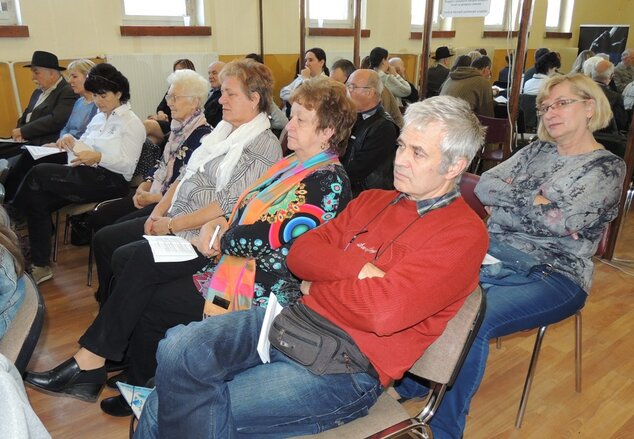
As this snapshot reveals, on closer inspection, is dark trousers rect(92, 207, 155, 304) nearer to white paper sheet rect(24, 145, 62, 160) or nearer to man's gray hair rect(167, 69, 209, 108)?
man's gray hair rect(167, 69, 209, 108)

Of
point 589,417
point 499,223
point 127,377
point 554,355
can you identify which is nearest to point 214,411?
point 127,377

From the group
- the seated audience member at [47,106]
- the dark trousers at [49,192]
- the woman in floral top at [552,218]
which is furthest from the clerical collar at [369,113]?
the seated audience member at [47,106]

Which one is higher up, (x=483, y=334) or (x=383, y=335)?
(x=383, y=335)

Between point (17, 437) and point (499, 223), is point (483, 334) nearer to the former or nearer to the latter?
point (499, 223)

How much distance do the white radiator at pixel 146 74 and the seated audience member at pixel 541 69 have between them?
135 inches

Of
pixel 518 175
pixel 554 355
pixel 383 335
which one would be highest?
pixel 518 175

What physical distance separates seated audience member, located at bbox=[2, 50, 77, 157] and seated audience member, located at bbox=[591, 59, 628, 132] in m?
4.00

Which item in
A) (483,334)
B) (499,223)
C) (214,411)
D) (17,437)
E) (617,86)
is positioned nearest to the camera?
(17,437)

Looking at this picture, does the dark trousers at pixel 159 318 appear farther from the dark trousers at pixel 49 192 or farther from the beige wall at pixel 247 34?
the beige wall at pixel 247 34

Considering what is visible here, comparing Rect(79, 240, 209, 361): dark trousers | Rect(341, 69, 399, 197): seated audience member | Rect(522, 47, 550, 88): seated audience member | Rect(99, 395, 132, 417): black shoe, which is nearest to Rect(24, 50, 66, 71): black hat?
Rect(341, 69, 399, 197): seated audience member

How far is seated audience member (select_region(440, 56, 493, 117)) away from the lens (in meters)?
4.22

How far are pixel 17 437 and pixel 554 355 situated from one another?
7.53 feet

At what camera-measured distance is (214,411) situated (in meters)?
1.15

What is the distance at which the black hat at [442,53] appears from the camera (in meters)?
4.65
